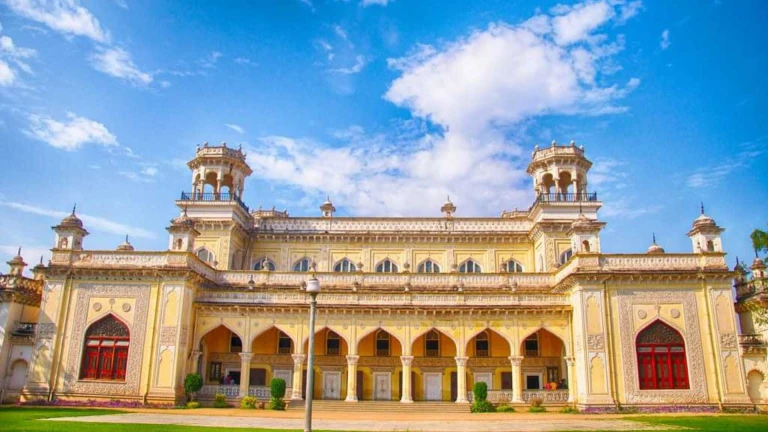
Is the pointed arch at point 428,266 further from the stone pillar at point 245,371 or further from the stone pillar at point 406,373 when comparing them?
the stone pillar at point 245,371

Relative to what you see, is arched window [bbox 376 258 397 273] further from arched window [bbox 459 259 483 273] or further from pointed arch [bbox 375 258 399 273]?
arched window [bbox 459 259 483 273]

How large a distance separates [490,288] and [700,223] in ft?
39.1

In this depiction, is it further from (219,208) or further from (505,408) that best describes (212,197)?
(505,408)

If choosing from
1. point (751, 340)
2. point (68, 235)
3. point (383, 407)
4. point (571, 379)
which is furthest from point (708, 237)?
point (68, 235)

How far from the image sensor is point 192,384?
101 feet

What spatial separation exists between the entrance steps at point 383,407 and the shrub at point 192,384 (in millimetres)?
4819

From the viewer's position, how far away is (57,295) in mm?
32156

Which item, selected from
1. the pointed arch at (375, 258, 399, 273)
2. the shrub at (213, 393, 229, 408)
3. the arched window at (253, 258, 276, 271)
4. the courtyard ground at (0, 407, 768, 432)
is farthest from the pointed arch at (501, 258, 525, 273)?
the shrub at (213, 393, 229, 408)

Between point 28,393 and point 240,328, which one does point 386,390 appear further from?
point 28,393

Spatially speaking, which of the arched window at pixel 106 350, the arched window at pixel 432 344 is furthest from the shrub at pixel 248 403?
the arched window at pixel 432 344

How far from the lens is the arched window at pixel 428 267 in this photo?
40.1 m

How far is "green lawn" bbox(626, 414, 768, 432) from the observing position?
67.4 feet

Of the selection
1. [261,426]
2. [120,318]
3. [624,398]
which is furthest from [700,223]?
[120,318]

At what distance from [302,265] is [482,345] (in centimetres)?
1318
